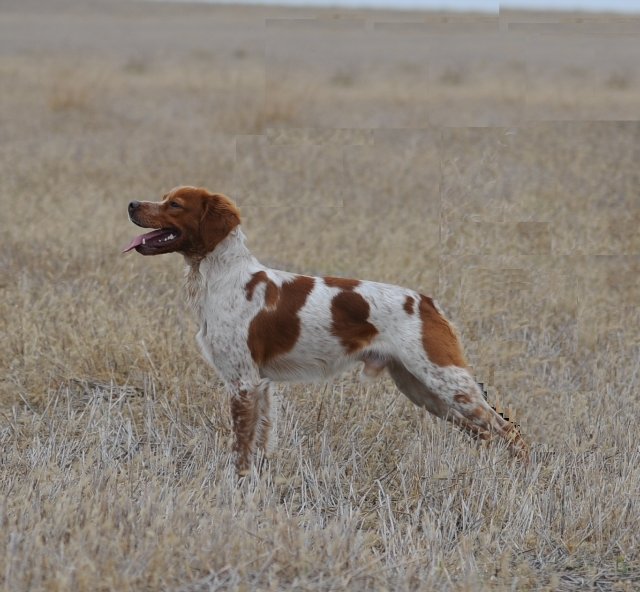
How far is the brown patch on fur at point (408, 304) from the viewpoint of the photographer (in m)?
4.71

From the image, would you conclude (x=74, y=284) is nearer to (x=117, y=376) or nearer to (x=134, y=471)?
(x=117, y=376)

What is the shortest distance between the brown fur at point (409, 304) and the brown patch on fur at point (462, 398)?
417mm

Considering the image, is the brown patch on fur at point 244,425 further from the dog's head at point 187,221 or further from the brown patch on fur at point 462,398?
the brown patch on fur at point 462,398

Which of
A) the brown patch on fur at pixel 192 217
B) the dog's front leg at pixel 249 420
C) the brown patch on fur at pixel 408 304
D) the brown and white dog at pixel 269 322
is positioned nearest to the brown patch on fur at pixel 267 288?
the brown and white dog at pixel 269 322

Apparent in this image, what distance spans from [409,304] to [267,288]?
0.62 metres

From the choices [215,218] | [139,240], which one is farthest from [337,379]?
[139,240]

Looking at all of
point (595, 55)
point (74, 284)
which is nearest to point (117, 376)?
point (74, 284)

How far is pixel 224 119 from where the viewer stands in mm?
13680

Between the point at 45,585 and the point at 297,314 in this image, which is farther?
the point at 297,314

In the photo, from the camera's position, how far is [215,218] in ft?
15.1

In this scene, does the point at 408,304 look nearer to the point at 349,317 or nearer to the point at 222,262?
the point at 349,317

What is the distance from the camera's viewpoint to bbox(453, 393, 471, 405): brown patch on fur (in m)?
4.75

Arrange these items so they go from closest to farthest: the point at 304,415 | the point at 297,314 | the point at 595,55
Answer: the point at 297,314 < the point at 304,415 < the point at 595,55

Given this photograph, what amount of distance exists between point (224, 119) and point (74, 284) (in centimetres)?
710
